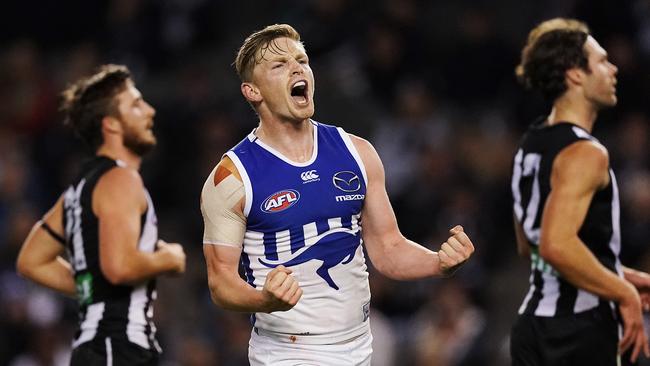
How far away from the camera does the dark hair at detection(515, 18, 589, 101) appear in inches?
226

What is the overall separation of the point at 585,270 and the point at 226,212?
5.41ft

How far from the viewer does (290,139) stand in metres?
5.19

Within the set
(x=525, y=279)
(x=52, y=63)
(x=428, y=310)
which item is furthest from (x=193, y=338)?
(x=52, y=63)

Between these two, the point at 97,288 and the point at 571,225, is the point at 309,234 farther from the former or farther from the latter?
the point at 97,288

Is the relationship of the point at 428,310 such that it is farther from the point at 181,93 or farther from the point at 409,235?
the point at 181,93

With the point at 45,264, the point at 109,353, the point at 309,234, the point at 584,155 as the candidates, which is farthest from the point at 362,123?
the point at 309,234

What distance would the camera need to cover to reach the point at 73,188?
6109 millimetres

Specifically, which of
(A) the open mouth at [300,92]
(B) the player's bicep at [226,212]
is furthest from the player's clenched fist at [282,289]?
(A) the open mouth at [300,92]

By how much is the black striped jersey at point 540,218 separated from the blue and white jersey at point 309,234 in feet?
3.14

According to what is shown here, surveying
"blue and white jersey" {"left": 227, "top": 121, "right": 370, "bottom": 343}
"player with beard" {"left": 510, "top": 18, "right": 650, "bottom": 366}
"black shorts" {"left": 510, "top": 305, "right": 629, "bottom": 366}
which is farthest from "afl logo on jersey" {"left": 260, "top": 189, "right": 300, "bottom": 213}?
"black shorts" {"left": 510, "top": 305, "right": 629, "bottom": 366}

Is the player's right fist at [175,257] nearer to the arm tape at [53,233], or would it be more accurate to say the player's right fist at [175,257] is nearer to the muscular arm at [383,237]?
the arm tape at [53,233]

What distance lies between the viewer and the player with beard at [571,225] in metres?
5.33

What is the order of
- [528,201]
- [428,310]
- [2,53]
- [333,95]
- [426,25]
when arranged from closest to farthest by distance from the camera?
[528,201] < [428,310] < [333,95] < [426,25] < [2,53]

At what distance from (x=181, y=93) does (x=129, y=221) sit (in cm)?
623
